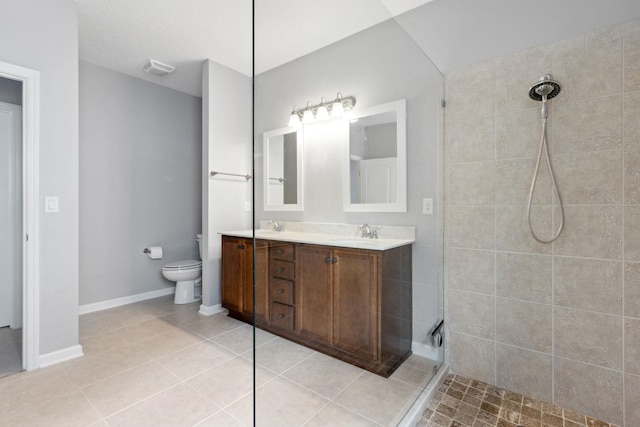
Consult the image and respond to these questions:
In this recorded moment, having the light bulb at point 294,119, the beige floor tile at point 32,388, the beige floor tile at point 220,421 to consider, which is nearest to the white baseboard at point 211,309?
the beige floor tile at point 32,388

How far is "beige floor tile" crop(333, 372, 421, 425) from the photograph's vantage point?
1.39 meters

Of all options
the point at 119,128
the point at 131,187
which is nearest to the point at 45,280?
the point at 131,187

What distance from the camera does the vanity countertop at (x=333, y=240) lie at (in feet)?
3.81

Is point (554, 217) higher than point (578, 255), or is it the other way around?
point (554, 217)

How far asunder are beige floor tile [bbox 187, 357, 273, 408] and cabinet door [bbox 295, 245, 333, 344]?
0.80 metres

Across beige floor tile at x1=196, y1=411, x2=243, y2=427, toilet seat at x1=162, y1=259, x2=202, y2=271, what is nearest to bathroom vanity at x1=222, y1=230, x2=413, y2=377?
beige floor tile at x1=196, y1=411, x2=243, y2=427

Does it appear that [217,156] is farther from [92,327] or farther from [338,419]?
[338,419]

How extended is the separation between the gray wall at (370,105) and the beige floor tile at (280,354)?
0.48m

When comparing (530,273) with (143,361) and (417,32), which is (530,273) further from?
(143,361)

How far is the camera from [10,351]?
2.18 m

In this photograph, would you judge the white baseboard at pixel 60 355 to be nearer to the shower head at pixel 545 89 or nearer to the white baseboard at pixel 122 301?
the white baseboard at pixel 122 301

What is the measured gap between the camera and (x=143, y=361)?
2.08 meters

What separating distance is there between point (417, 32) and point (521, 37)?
0.57 meters

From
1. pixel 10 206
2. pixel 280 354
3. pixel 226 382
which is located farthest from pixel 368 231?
pixel 10 206
